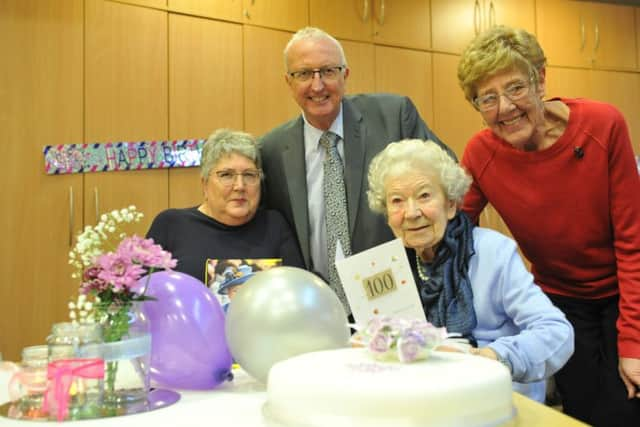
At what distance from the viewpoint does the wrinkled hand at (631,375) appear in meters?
1.89

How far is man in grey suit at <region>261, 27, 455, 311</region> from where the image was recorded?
2383mm

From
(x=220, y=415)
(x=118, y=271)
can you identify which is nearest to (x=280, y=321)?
(x=220, y=415)

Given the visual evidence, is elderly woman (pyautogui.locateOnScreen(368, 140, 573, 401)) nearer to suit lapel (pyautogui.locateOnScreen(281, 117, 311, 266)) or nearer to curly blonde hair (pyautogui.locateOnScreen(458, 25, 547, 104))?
curly blonde hair (pyautogui.locateOnScreen(458, 25, 547, 104))

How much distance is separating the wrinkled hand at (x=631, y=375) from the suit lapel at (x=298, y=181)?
112cm

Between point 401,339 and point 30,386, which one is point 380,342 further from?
point 30,386

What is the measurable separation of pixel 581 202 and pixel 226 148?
4.09ft

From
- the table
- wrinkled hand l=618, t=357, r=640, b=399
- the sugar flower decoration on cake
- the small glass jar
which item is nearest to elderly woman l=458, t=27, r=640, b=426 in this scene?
wrinkled hand l=618, t=357, r=640, b=399

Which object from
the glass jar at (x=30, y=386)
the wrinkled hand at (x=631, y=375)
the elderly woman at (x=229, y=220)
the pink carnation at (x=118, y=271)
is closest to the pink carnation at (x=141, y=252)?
the pink carnation at (x=118, y=271)

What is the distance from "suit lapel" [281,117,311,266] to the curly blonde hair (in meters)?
0.75

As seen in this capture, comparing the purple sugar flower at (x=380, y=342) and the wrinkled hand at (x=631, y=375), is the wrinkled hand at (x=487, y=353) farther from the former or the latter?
the wrinkled hand at (x=631, y=375)

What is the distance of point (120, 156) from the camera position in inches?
142

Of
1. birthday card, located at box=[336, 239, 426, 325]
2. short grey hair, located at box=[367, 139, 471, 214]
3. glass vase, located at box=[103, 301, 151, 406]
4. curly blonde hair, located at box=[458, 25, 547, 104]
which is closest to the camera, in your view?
glass vase, located at box=[103, 301, 151, 406]

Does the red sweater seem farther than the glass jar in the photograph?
Yes

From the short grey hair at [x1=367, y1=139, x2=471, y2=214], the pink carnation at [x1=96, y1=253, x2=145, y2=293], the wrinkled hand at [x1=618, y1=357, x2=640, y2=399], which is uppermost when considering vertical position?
→ the short grey hair at [x1=367, y1=139, x2=471, y2=214]
